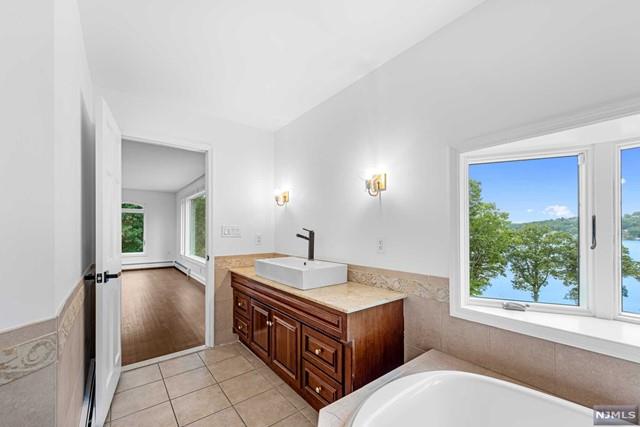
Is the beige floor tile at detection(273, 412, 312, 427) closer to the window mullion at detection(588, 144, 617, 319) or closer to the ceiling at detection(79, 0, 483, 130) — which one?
the window mullion at detection(588, 144, 617, 319)

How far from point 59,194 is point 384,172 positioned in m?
1.81

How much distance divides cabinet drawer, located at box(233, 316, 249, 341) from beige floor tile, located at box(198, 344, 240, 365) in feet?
0.48

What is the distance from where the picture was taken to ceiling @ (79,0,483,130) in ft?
5.13

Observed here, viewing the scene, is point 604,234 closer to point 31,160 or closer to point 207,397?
point 31,160

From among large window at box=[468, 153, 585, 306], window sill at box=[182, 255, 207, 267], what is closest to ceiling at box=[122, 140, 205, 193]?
window sill at box=[182, 255, 207, 267]

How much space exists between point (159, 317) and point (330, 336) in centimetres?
323

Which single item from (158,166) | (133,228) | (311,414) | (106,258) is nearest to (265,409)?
(311,414)

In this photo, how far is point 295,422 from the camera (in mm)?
1768

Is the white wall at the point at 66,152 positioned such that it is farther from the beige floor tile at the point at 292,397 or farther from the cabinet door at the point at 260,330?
the beige floor tile at the point at 292,397

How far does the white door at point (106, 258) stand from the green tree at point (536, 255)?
2.50 metres

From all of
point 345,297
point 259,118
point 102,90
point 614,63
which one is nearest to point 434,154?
point 614,63

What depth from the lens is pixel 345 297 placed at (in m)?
1.79

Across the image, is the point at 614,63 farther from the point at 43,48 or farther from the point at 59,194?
the point at 59,194

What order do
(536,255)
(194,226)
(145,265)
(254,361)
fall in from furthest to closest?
(145,265)
(194,226)
(254,361)
(536,255)
